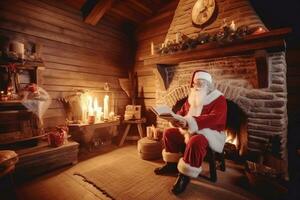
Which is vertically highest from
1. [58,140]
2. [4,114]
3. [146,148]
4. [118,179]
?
[4,114]

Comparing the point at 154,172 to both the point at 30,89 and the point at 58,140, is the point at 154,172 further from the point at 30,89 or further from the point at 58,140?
the point at 30,89

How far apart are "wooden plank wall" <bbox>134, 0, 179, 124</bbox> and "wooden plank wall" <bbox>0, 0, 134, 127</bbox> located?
0.60 m

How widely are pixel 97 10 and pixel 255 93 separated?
13.1 ft

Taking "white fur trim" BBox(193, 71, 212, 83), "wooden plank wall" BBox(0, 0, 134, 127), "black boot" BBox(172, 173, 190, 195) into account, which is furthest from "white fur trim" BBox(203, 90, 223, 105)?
"wooden plank wall" BBox(0, 0, 134, 127)

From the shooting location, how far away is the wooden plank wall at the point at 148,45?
506cm

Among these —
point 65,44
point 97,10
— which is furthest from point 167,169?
point 97,10

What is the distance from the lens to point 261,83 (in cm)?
291

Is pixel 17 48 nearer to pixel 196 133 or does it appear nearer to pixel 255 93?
pixel 196 133

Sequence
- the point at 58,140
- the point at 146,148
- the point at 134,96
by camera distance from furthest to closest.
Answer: the point at 134,96, the point at 146,148, the point at 58,140

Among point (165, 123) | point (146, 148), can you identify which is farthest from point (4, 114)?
point (165, 123)

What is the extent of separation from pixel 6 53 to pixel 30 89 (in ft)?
2.36

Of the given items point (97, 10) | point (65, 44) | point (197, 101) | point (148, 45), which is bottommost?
point (197, 101)

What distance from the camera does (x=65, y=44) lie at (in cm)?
429

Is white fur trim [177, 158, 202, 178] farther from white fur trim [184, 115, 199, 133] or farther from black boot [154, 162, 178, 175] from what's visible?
black boot [154, 162, 178, 175]
